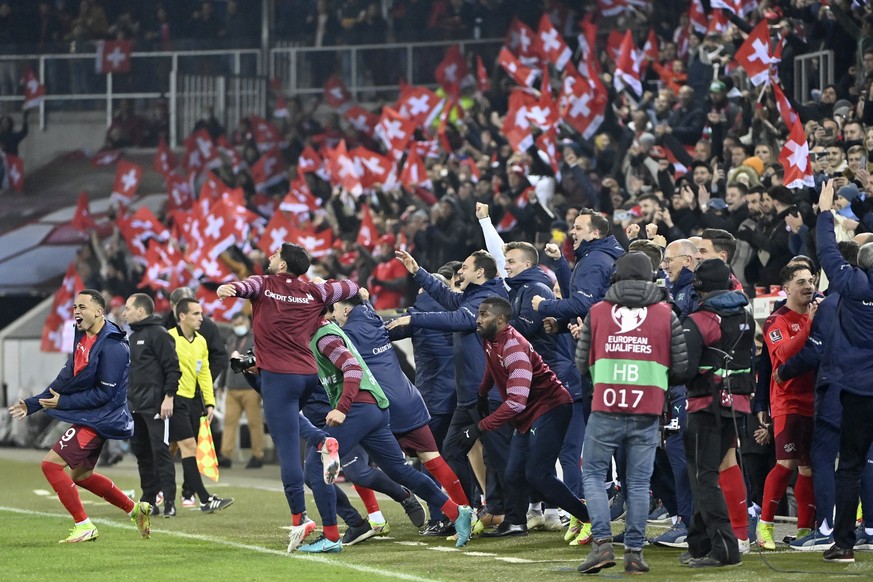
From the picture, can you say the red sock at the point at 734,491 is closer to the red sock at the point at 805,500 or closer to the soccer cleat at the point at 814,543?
the soccer cleat at the point at 814,543

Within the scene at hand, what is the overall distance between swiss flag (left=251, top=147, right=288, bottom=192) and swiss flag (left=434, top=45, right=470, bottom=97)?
3724 mm

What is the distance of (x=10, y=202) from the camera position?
112ft

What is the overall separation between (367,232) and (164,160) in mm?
10284

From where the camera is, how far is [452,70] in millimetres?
31016

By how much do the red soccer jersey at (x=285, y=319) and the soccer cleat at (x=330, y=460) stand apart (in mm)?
613

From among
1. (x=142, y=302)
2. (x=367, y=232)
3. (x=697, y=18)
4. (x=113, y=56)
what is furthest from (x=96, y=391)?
(x=113, y=56)

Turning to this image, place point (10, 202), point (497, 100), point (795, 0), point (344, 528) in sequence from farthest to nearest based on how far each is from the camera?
point (10, 202), point (497, 100), point (795, 0), point (344, 528)

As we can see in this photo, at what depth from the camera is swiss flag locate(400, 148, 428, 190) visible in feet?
80.0

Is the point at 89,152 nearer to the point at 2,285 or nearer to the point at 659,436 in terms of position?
the point at 2,285

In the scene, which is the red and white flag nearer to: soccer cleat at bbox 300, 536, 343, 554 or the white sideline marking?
the white sideline marking

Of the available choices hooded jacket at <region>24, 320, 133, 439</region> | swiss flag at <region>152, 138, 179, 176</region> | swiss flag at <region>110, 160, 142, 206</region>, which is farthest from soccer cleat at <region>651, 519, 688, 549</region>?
swiss flag at <region>152, 138, 179, 176</region>

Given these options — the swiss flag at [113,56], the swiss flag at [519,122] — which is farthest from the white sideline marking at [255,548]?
the swiss flag at [113,56]

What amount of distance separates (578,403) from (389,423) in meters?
1.50

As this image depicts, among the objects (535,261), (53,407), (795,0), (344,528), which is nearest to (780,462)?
(535,261)
